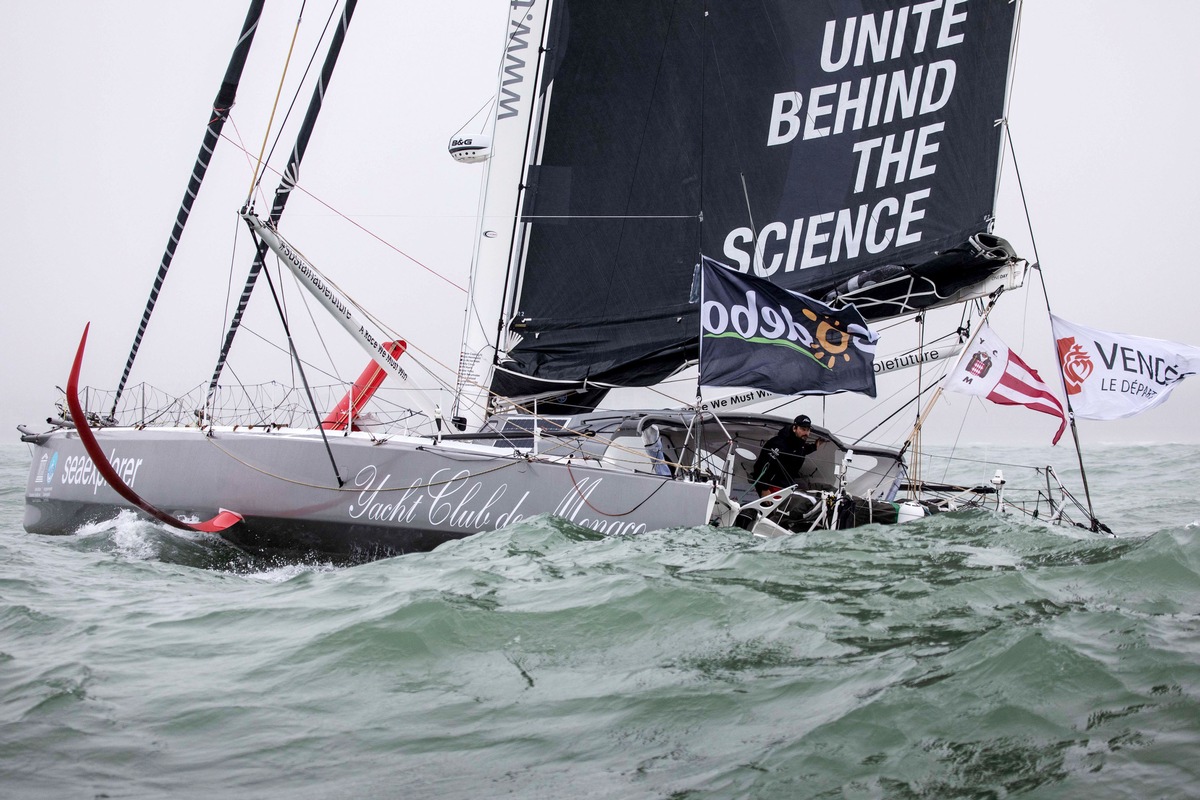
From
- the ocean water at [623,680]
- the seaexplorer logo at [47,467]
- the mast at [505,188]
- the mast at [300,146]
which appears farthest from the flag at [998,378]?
the seaexplorer logo at [47,467]

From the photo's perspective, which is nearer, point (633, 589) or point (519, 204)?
point (633, 589)

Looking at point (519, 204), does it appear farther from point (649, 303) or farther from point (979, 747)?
point (979, 747)

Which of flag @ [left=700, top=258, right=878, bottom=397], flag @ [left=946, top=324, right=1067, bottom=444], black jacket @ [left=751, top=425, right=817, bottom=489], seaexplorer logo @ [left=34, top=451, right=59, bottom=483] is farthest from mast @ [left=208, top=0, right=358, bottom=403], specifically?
flag @ [left=946, top=324, right=1067, bottom=444]

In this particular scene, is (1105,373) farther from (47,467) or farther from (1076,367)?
(47,467)

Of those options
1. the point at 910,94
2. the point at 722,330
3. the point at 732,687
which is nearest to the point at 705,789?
the point at 732,687

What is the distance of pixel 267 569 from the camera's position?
7.67 metres

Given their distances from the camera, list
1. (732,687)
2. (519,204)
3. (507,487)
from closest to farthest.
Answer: (732,687) → (507,487) → (519,204)

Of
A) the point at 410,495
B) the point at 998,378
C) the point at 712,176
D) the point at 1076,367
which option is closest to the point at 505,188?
the point at 712,176

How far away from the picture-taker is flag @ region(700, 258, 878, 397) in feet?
25.6

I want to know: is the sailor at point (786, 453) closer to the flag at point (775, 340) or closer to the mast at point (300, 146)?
the flag at point (775, 340)

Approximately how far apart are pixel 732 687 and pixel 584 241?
7858 millimetres

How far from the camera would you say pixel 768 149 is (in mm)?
10812

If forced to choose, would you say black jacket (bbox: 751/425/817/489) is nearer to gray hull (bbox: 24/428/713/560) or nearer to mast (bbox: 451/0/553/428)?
gray hull (bbox: 24/428/713/560)

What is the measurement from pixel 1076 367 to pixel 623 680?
6980mm
